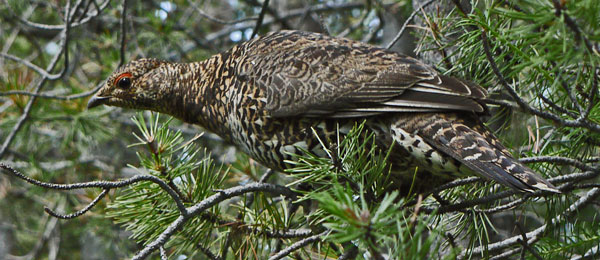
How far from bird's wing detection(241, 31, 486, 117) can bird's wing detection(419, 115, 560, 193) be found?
0.10 m

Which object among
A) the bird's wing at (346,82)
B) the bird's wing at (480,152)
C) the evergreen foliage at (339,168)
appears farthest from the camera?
the bird's wing at (346,82)

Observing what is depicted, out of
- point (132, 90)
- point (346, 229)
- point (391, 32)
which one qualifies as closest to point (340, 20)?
point (391, 32)

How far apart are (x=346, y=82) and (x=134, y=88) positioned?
67.2 inches

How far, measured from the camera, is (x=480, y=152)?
109 inches

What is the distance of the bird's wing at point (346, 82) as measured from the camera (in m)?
3.12

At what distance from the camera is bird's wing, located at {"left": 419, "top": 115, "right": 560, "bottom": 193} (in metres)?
2.50

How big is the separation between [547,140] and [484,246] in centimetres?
70

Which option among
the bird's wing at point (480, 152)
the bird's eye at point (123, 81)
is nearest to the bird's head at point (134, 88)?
the bird's eye at point (123, 81)

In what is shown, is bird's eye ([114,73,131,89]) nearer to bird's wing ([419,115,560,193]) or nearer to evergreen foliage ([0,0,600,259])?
evergreen foliage ([0,0,600,259])

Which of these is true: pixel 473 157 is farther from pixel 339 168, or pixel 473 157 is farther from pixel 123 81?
pixel 123 81

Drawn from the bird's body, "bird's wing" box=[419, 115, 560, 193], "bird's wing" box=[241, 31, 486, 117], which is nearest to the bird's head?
the bird's body

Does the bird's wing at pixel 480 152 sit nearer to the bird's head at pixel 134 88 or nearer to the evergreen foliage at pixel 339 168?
the evergreen foliage at pixel 339 168

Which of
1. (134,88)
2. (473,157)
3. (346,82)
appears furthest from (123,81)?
(473,157)

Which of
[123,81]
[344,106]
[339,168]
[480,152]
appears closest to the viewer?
[339,168]
